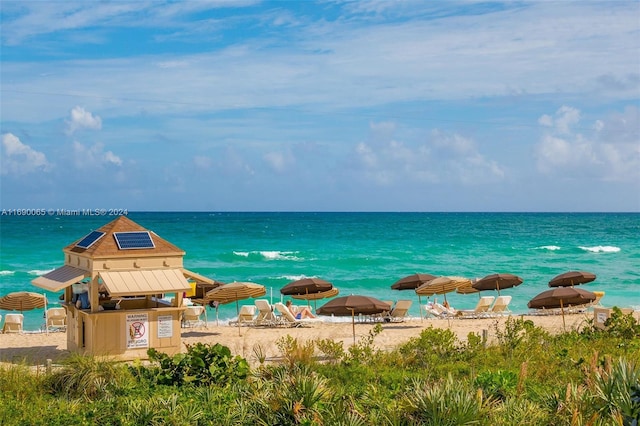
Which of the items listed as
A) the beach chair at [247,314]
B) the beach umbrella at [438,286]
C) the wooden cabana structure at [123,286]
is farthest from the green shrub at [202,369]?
the beach umbrella at [438,286]

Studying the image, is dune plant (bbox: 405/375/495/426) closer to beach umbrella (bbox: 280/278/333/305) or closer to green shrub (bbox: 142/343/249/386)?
green shrub (bbox: 142/343/249/386)

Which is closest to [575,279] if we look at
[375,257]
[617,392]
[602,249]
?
[617,392]

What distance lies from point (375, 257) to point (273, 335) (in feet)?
110

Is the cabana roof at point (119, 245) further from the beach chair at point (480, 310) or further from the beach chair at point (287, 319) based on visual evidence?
the beach chair at point (480, 310)

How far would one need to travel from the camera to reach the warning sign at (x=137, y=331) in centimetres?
1488

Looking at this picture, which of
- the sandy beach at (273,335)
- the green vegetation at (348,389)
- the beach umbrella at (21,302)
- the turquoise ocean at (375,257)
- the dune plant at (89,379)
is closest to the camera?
the green vegetation at (348,389)

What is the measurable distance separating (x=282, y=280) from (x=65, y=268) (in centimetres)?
2394

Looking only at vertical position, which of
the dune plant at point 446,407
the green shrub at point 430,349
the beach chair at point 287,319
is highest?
the dune plant at point 446,407

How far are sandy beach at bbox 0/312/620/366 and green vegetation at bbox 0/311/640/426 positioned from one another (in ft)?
10.1

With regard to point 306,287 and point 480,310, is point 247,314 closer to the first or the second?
point 306,287

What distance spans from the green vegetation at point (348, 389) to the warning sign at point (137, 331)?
2.54m

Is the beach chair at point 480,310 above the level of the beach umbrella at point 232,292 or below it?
below

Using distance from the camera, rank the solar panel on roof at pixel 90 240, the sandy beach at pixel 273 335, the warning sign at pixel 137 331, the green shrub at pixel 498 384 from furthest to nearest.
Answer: the sandy beach at pixel 273 335 → the solar panel on roof at pixel 90 240 → the warning sign at pixel 137 331 → the green shrub at pixel 498 384

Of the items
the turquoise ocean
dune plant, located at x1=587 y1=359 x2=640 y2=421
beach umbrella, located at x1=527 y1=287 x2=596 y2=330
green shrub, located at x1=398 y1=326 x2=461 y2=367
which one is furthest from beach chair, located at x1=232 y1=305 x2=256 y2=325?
dune plant, located at x1=587 y1=359 x2=640 y2=421
